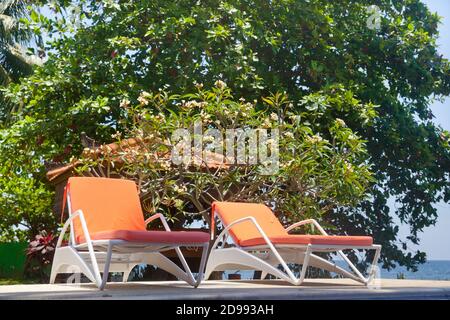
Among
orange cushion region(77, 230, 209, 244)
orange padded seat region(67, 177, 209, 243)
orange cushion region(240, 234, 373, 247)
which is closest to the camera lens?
orange cushion region(77, 230, 209, 244)

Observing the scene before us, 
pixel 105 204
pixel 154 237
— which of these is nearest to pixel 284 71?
pixel 105 204

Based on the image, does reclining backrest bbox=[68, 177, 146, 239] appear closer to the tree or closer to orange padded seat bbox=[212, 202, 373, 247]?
orange padded seat bbox=[212, 202, 373, 247]

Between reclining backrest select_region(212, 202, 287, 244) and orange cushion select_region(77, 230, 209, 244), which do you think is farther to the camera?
reclining backrest select_region(212, 202, 287, 244)

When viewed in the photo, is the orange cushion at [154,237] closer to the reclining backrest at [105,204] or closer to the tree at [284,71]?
the reclining backrest at [105,204]

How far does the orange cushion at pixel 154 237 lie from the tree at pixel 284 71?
4.76m

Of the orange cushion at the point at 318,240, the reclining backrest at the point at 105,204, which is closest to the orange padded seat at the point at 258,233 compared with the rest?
the orange cushion at the point at 318,240

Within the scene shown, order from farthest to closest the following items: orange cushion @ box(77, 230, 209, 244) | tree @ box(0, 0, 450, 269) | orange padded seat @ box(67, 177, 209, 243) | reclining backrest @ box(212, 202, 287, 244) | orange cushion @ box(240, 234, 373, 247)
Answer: tree @ box(0, 0, 450, 269), reclining backrest @ box(212, 202, 287, 244), orange padded seat @ box(67, 177, 209, 243), orange cushion @ box(240, 234, 373, 247), orange cushion @ box(77, 230, 209, 244)

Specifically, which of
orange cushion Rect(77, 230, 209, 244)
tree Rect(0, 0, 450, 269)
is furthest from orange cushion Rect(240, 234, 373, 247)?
tree Rect(0, 0, 450, 269)

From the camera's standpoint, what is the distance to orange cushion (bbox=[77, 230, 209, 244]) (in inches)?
177

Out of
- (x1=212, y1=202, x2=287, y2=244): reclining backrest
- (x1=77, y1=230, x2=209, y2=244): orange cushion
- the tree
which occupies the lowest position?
(x1=77, y1=230, x2=209, y2=244): orange cushion

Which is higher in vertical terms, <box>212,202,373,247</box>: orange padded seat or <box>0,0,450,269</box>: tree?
<box>0,0,450,269</box>: tree

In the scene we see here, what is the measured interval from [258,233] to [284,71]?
5.88 m

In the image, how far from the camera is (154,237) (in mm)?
4543

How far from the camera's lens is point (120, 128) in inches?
405
